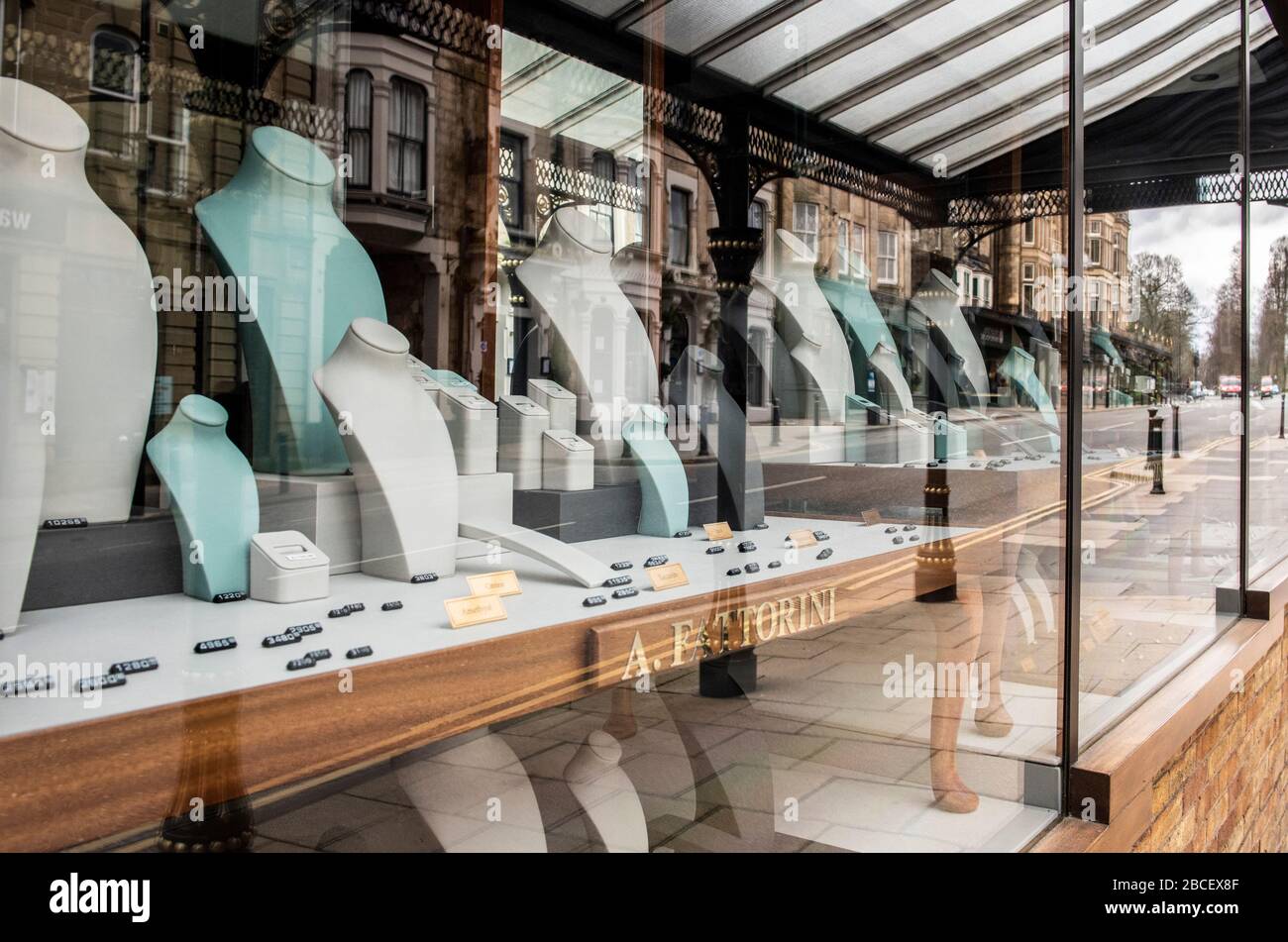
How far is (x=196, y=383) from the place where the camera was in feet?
3.36

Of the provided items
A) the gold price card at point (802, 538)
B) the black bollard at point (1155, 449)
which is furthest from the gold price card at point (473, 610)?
the black bollard at point (1155, 449)

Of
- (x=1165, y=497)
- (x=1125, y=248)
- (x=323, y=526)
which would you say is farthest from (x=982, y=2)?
(x=323, y=526)

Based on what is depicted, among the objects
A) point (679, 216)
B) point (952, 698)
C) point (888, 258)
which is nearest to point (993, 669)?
point (952, 698)

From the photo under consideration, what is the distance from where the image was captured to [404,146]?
1.20 m

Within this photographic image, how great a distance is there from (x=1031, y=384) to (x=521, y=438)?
2.18ft

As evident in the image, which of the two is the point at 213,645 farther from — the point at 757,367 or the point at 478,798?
the point at 757,367

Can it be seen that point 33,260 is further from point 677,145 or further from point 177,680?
point 677,145

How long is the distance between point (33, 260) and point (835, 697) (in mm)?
1083

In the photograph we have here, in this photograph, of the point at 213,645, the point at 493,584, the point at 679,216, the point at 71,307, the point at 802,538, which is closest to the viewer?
the point at 213,645

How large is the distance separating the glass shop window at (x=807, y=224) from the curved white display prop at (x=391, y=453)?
27.6 inches

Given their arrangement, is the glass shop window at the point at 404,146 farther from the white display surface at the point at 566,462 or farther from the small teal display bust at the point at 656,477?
the small teal display bust at the point at 656,477

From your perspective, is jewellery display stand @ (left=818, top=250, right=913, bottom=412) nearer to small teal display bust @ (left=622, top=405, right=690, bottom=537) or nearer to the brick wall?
small teal display bust @ (left=622, top=405, right=690, bottom=537)

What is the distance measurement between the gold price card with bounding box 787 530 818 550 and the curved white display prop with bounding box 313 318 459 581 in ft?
1.85
